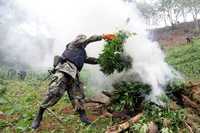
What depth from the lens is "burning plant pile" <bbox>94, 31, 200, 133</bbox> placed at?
6469 mm

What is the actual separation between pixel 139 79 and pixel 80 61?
47.9 inches

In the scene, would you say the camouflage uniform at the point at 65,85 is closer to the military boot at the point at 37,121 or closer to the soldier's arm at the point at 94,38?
the military boot at the point at 37,121

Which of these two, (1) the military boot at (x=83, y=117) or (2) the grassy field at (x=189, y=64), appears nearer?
(1) the military boot at (x=83, y=117)

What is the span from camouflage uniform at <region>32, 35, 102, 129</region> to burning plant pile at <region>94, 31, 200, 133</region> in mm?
444

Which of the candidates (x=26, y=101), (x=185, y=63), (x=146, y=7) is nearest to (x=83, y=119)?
(x=26, y=101)

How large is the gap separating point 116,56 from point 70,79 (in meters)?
1.03

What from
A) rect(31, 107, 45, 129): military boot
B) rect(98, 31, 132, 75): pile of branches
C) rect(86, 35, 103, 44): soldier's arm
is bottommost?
rect(31, 107, 45, 129): military boot

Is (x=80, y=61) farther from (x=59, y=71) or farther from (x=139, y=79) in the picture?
(x=139, y=79)

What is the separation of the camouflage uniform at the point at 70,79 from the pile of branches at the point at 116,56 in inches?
11.2

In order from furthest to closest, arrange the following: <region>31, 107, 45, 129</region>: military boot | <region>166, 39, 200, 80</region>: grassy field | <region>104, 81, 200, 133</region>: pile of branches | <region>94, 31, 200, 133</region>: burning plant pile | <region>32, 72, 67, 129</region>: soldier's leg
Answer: <region>166, 39, 200, 80</region>: grassy field
<region>31, 107, 45, 129</region>: military boot
<region>32, 72, 67, 129</region>: soldier's leg
<region>94, 31, 200, 133</region>: burning plant pile
<region>104, 81, 200, 133</region>: pile of branches

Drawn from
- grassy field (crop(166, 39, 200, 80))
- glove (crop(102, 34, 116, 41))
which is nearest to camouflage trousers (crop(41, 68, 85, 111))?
glove (crop(102, 34, 116, 41))

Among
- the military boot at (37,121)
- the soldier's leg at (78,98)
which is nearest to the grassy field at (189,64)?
the soldier's leg at (78,98)

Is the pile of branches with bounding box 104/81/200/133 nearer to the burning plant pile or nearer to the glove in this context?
the burning plant pile

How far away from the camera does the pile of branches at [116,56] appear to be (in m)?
7.16
